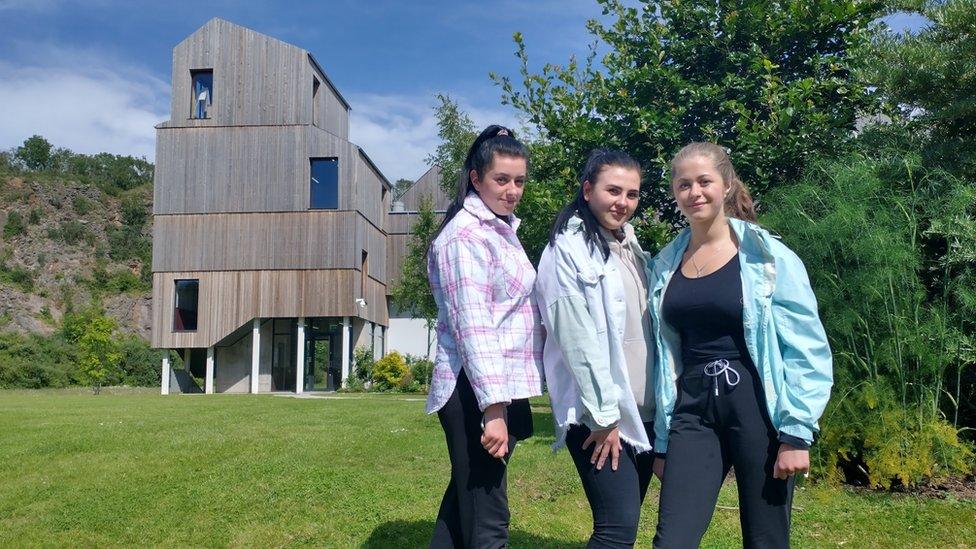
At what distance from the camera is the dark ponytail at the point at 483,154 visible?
11.5 feet

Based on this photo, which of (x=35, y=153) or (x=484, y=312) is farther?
(x=35, y=153)

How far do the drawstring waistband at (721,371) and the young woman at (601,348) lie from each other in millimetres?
290

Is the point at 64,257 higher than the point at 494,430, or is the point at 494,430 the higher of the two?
the point at 64,257

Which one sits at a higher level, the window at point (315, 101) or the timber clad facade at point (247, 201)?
the window at point (315, 101)

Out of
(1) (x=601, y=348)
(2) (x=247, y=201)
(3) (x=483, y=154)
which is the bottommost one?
(1) (x=601, y=348)

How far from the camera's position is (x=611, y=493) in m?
3.11

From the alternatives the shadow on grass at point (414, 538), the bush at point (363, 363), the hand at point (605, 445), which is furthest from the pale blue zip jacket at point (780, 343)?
the bush at point (363, 363)

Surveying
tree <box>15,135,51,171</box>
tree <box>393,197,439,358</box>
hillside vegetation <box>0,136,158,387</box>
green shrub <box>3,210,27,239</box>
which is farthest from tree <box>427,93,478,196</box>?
tree <box>15,135,51,171</box>

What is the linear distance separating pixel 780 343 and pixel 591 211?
36.0 inches

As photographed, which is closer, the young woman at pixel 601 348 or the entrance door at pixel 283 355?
the young woman at pixel 601 348

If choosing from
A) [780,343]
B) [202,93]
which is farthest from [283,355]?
[780,343]

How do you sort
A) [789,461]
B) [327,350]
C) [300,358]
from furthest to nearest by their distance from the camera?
[327,350] → [300,358] → [789,461]

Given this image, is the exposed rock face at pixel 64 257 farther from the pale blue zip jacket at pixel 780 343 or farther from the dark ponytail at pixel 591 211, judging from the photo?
the pale blue zip jacket at pixel 780 343

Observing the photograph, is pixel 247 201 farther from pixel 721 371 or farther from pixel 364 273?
pixel 721 371
